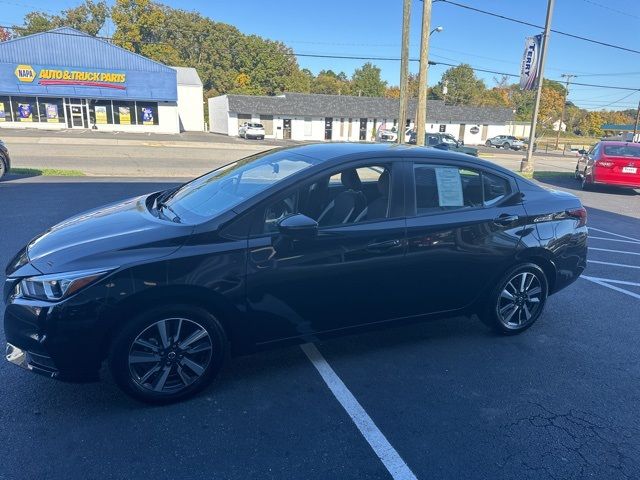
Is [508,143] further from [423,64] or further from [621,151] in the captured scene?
[423,64]

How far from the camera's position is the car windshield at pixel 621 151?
47.0 feet

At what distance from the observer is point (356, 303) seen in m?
3.44

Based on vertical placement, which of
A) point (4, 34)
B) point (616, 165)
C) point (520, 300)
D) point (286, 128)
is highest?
point (4, 34)

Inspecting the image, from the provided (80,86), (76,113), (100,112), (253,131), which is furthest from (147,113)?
(253,131)

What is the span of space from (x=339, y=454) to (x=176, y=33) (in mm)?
85071

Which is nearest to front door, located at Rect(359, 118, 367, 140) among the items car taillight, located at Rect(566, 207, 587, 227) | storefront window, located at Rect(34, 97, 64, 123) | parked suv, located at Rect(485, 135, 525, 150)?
parked suv, located at Rect(485, 135, 525, 150)

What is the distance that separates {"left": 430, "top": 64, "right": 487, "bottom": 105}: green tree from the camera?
9281 cm

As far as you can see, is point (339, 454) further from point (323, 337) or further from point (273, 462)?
point (323, 337)

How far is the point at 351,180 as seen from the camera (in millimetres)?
3732

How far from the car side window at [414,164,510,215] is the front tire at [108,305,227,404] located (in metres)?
1.83

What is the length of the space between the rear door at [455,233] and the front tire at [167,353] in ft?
5.11

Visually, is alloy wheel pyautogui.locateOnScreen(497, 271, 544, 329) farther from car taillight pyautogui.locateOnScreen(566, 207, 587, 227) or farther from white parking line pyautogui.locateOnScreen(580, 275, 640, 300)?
white parking line pyautogui.locateOnScreen(580, 275, 640, 300)

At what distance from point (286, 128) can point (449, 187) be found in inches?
2029

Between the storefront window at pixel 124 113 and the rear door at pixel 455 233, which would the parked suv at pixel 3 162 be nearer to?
the rear door at pixel 455 233
